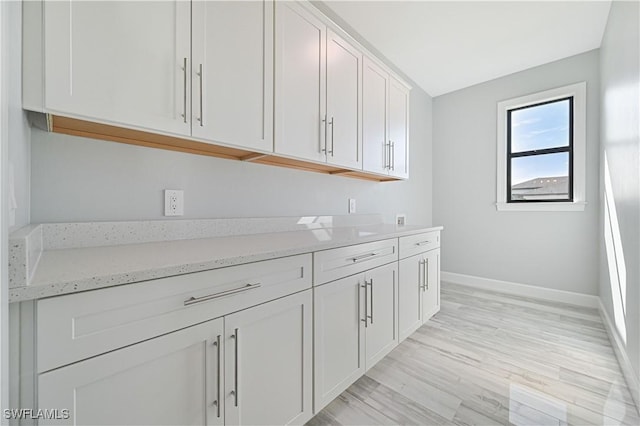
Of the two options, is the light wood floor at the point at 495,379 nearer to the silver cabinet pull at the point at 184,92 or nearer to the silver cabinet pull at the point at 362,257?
the silver cabinet pull at the point at 362,257

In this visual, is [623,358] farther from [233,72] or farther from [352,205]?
[233,72]

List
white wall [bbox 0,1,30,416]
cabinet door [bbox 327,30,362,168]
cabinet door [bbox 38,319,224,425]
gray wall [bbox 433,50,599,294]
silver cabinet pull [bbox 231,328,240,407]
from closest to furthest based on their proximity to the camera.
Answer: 1. white wall [bbox 0,1,30,416]
2. cabinet door [bbox 38,319,224,425]
3. silver cabinet pull [bbox 231,328,240,407]
4. cabinet door [bbox 327,30,362,168]
5. gray wall [bbox 433,50,599,294]

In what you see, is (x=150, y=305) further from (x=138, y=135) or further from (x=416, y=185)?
(x=416, y=185)

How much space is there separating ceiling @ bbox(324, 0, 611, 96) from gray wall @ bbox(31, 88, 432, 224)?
143 centimetres

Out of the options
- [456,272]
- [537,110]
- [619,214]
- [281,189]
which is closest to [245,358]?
[281,189]

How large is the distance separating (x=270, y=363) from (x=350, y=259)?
63cm

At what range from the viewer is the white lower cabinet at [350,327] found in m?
1.25

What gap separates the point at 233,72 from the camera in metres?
1.22

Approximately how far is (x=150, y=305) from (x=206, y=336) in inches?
8.4

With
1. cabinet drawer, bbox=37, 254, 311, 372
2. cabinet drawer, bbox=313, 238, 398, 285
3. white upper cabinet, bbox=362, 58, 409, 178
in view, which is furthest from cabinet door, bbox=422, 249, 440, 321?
cabinet drawer, bbox=37, 254, 311, 372

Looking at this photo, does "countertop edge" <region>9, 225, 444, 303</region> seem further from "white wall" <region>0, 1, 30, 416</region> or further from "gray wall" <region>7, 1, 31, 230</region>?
"gray wall" <region>7, 1, 31, 230</region>

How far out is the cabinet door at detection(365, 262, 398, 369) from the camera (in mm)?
1569

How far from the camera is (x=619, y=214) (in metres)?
1.84

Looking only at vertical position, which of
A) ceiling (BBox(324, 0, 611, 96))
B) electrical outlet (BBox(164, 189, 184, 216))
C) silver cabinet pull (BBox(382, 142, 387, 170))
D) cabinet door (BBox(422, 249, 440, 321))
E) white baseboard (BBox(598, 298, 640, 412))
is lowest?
white baseboard (BBox(598, 298, 640, 412))
